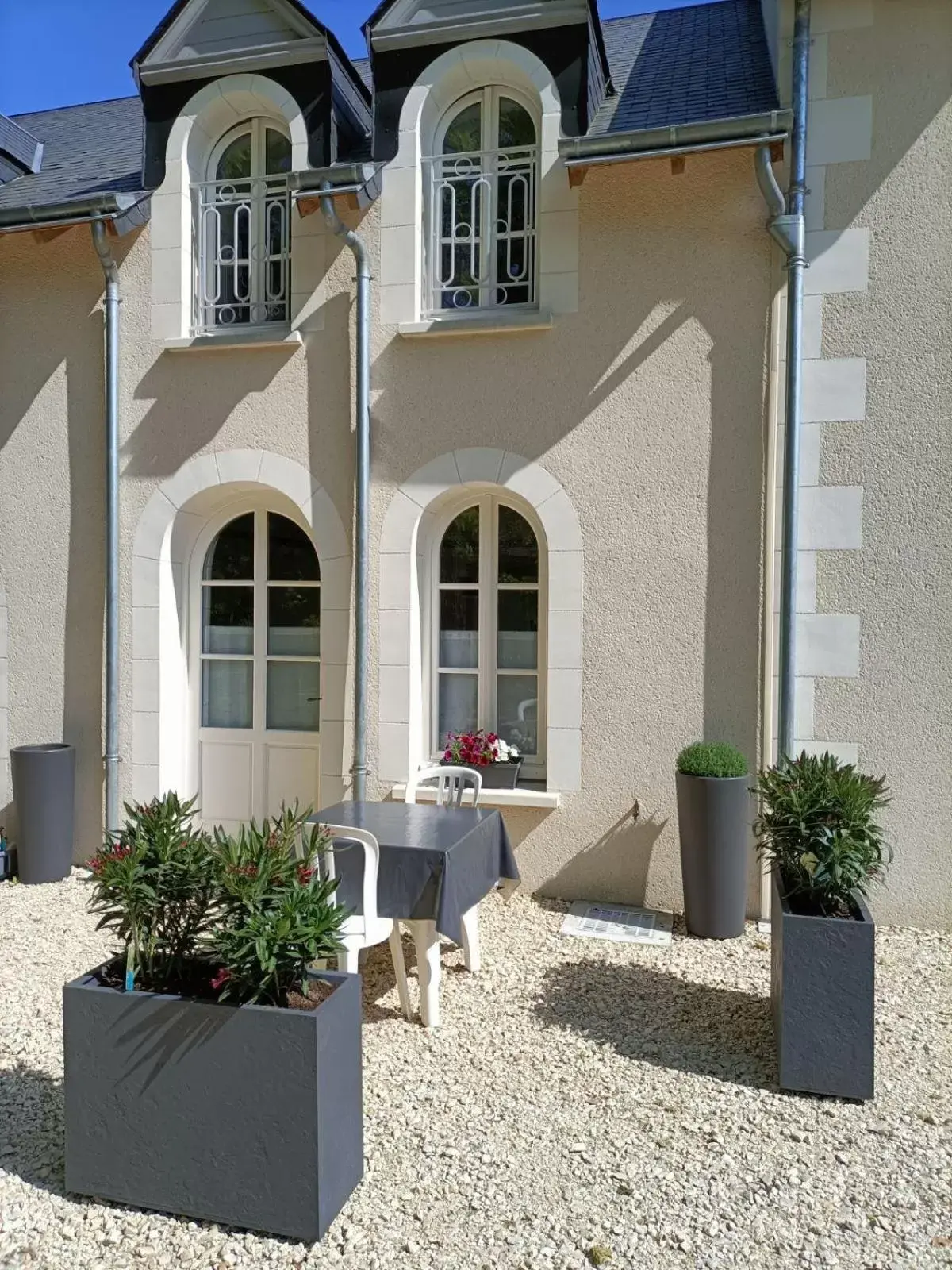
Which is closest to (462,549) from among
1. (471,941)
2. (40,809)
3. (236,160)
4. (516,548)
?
(516,548)

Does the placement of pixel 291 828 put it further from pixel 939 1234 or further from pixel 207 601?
pixel 207 601

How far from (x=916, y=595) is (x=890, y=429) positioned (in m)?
0.96

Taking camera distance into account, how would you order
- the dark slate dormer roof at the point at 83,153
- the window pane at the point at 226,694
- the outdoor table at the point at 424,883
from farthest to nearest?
the dark slate dormer roof at the point at 83,153 < the window pane at the point at 226,694 < the outdoor table at the point at 424,883

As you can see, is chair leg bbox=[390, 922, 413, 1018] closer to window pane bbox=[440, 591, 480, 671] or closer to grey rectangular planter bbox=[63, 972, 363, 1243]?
grey rectangular planter bbox=[63, 972, 363, 1243]

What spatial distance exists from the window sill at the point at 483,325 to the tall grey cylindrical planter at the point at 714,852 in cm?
286

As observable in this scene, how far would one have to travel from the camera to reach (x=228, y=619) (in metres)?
6.54

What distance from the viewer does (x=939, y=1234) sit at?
8.68 feet

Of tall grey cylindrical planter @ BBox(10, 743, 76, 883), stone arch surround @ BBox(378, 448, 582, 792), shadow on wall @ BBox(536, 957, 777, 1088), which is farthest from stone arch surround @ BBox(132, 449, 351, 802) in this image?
shadow on wall @ BBox(536, 957, 777, 1088)

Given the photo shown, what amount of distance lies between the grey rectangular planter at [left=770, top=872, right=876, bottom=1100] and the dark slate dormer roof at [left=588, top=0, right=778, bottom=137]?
14.6 ft

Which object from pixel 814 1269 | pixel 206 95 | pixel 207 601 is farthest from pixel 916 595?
pixel 206 95

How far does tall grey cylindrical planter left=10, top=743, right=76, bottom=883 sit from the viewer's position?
6.07 meters

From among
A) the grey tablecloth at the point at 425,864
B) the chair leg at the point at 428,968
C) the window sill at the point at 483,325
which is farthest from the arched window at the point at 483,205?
the chair leg at the point at 428,968

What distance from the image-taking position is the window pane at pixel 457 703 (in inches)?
237

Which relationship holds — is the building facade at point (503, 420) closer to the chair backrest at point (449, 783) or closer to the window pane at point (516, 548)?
the window pane at point (516, 548)
